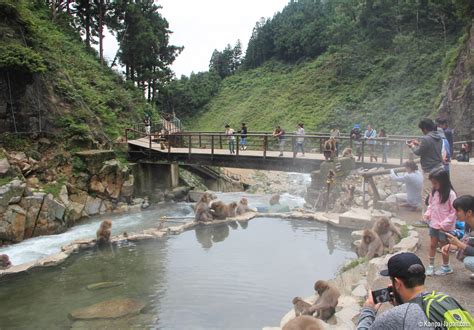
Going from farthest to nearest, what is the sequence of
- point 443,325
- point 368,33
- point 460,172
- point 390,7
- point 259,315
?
point 368,33
point 390,7
point 460,172
point 259,315
point 443,325

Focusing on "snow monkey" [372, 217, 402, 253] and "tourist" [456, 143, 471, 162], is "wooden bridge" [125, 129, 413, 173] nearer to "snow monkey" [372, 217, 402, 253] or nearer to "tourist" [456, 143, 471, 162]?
"tourist" [456, 143, 471, 162]

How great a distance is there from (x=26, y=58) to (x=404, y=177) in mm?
16092

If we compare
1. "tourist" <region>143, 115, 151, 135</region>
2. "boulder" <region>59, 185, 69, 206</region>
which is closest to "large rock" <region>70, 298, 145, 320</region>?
"boulder" <region>59, 185, 69, 206</region>

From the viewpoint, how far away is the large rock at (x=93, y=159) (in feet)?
61.9

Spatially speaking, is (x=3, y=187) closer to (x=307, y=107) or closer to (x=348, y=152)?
(x=348, y=152)

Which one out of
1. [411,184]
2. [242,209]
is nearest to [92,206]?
[242,209]

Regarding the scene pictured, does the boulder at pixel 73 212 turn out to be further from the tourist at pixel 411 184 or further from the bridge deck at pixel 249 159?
the tourist at pixel 411 184

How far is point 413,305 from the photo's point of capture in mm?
2312

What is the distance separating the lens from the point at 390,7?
4147 cm

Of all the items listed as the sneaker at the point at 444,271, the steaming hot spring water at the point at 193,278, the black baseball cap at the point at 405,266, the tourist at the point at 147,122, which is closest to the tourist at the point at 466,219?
the sneaker at the point at 444,271

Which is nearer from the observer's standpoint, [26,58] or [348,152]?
[348,152]

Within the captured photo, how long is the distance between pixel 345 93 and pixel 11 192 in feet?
113

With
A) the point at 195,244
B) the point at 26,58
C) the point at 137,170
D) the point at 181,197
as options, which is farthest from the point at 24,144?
the point at 195,244

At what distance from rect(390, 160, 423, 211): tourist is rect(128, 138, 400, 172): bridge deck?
16.6 ft
